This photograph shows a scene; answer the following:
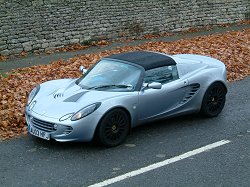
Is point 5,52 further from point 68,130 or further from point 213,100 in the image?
point 68,130

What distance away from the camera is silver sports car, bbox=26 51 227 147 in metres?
6.58

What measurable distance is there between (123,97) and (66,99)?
2.94 feet

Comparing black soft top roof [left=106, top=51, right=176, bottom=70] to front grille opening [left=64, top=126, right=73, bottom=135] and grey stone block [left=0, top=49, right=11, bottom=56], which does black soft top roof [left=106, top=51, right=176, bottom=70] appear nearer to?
front grille opening [left=64, top=126, right=73, bottom=135]

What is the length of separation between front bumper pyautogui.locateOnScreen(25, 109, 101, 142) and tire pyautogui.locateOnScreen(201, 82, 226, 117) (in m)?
2.34

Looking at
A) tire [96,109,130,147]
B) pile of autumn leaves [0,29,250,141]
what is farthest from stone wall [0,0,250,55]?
tire [96,109,130,147]

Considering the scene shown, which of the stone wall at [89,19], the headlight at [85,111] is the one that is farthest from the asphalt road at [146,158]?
the stone wall at [89,19]

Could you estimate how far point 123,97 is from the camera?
688 centimetres

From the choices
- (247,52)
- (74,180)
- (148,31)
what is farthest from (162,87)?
(148,31)

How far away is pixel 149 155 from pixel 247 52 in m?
8.53

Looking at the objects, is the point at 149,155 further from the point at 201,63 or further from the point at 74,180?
the point at 201,63

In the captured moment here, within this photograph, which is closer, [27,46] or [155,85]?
[155,85]

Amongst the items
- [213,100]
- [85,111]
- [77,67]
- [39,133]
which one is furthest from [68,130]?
[77,67]

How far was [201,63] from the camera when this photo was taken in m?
8.27

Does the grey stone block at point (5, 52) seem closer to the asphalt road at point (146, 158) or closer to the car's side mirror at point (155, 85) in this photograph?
the asphalt road at point (146, 158)
